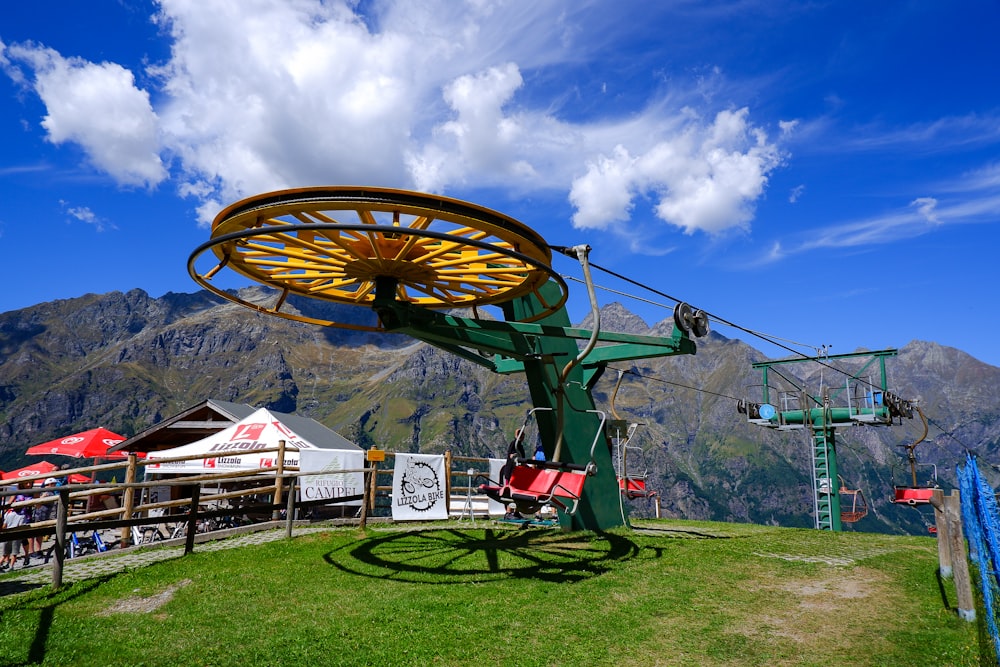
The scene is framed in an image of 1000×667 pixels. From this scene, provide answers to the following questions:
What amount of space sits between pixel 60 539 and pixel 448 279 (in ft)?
20.5

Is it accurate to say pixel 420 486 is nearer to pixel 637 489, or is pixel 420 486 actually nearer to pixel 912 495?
pixel 637 489

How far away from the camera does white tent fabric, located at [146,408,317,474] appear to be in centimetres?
1786

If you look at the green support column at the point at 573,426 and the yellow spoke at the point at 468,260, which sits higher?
the yellow spoke at the point at 468,260

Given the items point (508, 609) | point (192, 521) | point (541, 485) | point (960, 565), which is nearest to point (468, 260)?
point (541, 485)

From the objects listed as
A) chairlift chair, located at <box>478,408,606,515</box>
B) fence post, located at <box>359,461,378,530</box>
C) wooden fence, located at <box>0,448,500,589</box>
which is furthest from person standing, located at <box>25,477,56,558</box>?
chairlift chair, located at <box>478,408,606,515</box>

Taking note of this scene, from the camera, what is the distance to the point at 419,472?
15.0 metres

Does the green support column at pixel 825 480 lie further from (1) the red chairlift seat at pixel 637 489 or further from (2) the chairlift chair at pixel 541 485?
(2) the chairlift chair at pixel 541 485

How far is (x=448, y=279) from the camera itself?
32.5ft

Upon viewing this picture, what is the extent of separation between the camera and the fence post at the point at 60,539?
9009 mm

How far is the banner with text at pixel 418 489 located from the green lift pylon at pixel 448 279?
3.05 m

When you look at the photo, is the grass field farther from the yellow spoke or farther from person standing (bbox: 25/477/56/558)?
person standing (bbox: 25/477/56/558)

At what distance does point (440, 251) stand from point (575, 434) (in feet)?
18.4

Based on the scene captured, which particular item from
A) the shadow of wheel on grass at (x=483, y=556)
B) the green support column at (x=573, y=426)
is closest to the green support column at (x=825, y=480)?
the green support column at (x=573, y=426)

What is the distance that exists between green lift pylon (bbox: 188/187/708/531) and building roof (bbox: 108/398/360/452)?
12881 mm
